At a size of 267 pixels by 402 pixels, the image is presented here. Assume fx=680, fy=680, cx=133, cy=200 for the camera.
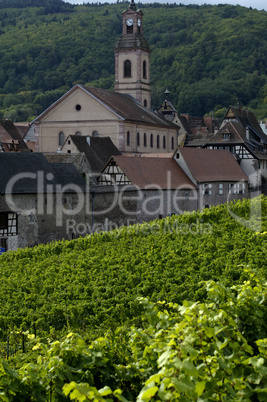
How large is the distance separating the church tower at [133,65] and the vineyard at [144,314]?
45449 millimetres

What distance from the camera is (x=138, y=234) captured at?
2980cm

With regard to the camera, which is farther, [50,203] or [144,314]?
[50,203]

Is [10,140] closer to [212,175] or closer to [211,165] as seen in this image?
[211,165]

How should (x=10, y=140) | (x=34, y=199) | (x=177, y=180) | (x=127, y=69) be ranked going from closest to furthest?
(x=34, y=199) → (x=177, y=180) → (x=10, y=140) → (x=127, y=69)

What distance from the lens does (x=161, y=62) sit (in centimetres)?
14488

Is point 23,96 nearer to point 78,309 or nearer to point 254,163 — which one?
point 254,163

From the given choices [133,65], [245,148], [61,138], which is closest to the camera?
[245,148]

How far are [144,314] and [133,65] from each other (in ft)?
→ 206

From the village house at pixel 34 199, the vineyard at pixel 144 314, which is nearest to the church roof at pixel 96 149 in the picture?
the village house at pixel 34 199

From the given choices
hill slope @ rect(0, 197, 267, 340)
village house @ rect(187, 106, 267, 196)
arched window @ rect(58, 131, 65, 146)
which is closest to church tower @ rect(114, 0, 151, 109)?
arched window @ rect(58, 131, 65, 146)

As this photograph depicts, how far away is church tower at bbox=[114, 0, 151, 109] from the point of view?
254 ft

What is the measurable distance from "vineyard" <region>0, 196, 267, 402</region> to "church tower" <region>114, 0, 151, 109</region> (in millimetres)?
45449

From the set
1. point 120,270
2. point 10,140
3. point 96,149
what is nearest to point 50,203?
point 96,149

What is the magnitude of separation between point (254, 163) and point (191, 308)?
5372 centimetres
